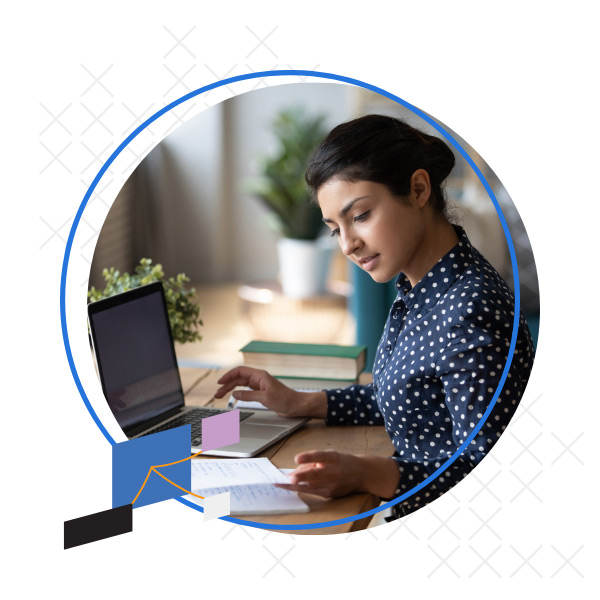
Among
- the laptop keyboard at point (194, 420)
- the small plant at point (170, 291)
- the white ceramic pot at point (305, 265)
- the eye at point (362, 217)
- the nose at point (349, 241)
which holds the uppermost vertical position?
the eye at point (362, 217)

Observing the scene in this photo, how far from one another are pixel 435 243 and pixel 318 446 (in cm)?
29

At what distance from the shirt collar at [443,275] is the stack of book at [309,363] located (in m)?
0.27

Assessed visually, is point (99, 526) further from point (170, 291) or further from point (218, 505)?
point (170, 291)

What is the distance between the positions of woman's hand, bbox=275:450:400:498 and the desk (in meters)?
0.01

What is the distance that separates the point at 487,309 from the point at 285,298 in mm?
2069

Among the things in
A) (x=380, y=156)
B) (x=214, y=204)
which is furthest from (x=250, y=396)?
(x=214, y=204)

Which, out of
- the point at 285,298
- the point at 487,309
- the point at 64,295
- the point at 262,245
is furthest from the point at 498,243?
the point at 262,245

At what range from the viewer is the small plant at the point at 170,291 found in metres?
1.20

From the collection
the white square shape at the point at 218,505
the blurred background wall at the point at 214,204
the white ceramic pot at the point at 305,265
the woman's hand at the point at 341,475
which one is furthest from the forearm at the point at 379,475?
the white ceramic pot at the point at 305,265

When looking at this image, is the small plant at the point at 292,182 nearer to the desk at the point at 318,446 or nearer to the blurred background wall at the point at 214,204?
the blurred background wall at the point at 214,204

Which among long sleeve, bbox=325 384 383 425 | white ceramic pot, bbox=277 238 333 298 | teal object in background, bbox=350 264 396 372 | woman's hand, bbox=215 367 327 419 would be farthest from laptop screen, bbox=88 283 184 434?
white ceramic pot, bbox=277 238 333 298

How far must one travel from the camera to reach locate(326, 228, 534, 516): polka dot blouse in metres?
0.87

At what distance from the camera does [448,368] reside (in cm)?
88

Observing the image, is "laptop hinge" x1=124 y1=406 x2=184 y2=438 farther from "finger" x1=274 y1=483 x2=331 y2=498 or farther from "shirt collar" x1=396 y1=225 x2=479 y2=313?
"shirt collar" x1=396 y1=225 x2=479 y2=313
